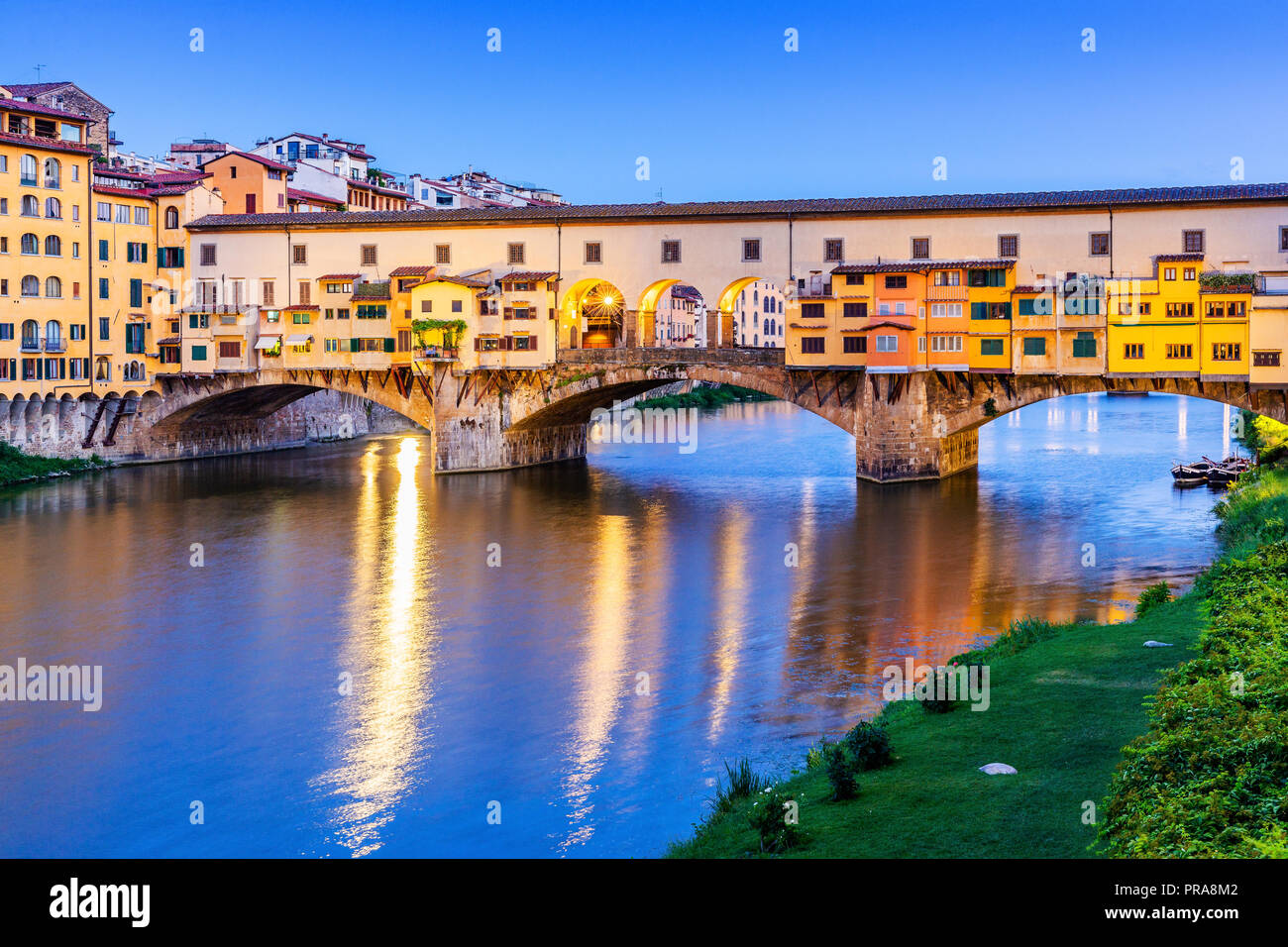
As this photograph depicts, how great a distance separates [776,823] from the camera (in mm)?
12688

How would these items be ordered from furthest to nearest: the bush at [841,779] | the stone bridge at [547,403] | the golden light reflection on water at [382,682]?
the stone bridge at [547,403] < the golden light reflection on water at [382,682] < the bush at [841,779]

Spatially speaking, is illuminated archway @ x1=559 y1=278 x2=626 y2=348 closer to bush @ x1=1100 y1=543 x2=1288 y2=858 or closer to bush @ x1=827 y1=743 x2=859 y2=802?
bush @ x1=1100 y1=543 x2=1288 y2=858

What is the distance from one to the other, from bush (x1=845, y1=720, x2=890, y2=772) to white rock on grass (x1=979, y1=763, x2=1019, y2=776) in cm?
108

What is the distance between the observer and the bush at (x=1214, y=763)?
973 centimetres

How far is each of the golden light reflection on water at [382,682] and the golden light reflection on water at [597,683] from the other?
2.16 metres

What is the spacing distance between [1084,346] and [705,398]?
45658mm

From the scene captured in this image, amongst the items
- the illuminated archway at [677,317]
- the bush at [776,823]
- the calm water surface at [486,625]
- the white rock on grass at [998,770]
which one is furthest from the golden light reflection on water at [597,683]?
the illuminated archway at [677,317]

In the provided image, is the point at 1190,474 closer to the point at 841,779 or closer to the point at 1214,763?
the point at 841,779

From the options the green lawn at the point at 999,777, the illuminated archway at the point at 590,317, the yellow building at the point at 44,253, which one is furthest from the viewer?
the illuminated archway at the point at 590,317

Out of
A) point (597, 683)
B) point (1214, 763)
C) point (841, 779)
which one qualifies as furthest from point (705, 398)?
point (1214, 763)

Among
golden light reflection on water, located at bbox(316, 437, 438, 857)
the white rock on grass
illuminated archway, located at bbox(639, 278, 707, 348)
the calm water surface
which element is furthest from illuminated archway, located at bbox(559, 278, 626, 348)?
the white rock on grass

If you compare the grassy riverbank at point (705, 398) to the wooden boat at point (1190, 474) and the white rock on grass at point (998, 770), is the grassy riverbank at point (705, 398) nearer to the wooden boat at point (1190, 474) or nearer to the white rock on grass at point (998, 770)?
the wooden boat at point (1190, 474)

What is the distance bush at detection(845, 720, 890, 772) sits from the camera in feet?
48.2
